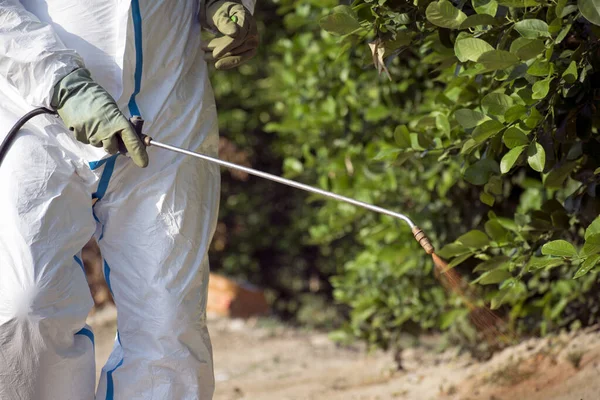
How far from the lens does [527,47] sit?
77.7 inches

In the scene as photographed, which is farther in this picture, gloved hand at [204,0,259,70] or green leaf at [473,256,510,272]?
green leaf at [473,256,510,272]

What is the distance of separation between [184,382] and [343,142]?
1.87 meters

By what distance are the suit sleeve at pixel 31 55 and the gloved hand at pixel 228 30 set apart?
418 millimetres

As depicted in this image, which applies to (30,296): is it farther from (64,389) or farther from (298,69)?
(298,69)

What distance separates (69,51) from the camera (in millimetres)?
2111

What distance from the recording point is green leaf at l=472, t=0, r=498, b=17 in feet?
6.79

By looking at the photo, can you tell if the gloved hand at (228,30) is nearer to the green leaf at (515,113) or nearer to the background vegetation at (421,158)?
the background vegetation at (421,158)

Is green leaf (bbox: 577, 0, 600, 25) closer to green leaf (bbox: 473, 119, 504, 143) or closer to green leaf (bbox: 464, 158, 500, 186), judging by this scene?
green leaf (bbox: 473, 119, 504, 143)

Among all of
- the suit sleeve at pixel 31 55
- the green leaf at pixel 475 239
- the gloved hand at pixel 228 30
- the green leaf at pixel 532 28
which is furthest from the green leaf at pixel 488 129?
the suit sleeve at pixel 31 55

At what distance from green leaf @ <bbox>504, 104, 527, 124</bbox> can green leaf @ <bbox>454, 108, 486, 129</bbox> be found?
108mm

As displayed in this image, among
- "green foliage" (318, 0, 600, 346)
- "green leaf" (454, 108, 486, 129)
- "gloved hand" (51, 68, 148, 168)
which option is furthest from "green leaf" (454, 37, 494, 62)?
"gloved hand" (51, 68, 148, 168)

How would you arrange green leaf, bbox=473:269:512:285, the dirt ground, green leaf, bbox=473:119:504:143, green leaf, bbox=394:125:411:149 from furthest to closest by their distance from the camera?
the dirt ground
green leaf, bbox=394:125:411:149
green leaf, bbox=473:269:512:285
green leaf, bbox=473:119:504:143

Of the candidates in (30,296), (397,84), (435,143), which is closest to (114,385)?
(30,296)

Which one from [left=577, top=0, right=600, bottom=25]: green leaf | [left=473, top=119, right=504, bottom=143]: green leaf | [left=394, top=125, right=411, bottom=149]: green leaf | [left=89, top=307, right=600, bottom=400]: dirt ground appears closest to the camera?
[left=577, top=0, right=600, bottom=25]: green leaf
